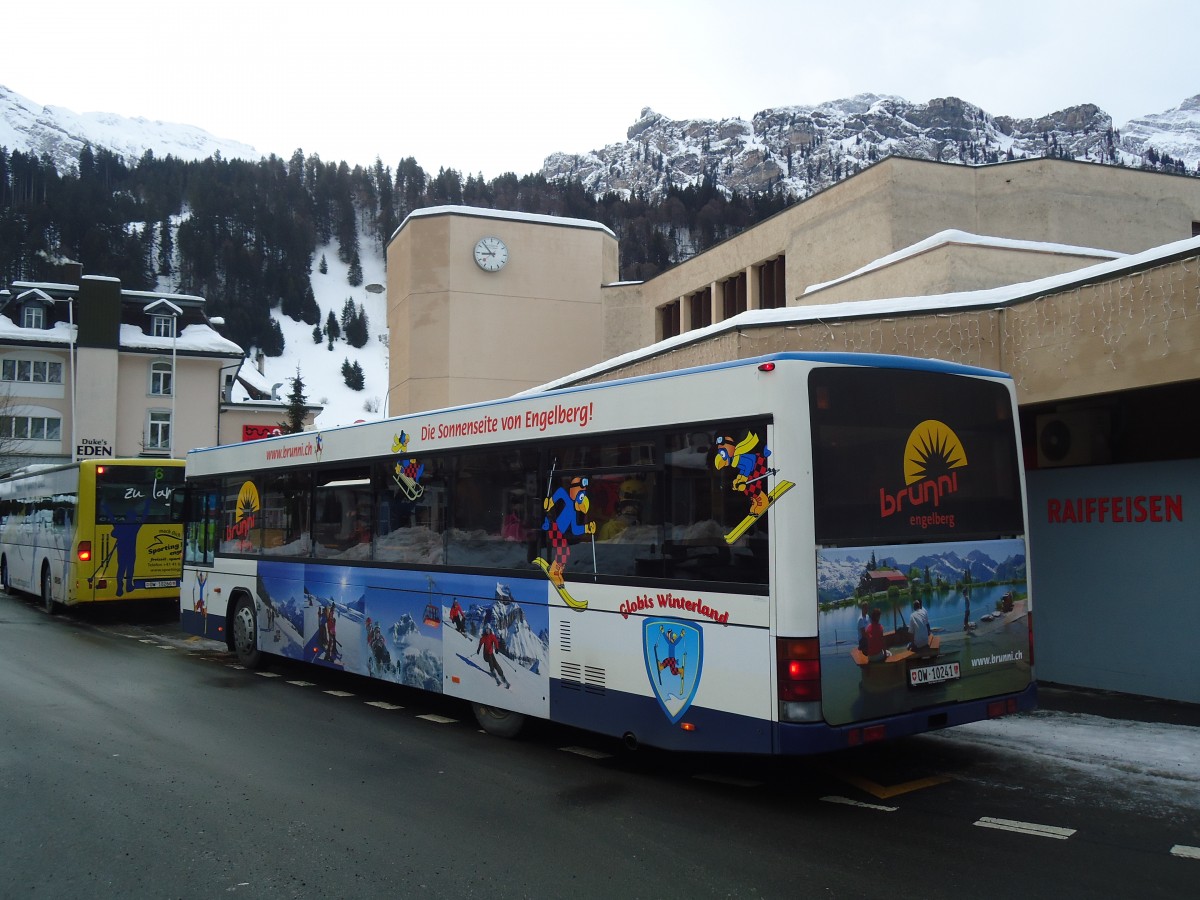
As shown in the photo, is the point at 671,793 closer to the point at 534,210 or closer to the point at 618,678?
the point at 618,678

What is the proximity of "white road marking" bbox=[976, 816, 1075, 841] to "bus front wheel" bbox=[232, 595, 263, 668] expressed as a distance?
9.37 m

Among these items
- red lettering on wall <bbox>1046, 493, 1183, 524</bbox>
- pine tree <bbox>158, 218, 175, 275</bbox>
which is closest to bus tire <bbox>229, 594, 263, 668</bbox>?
red lettering on wall <bbox>1046, 493, 1183, 524</bbox>

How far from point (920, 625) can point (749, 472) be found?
155cm

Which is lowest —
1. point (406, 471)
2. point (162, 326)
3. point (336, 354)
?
point (406, 471)

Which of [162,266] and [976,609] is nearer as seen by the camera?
[976,609]

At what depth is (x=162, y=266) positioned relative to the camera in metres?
153

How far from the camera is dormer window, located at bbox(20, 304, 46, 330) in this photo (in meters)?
57.6

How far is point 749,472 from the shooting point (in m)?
6.11

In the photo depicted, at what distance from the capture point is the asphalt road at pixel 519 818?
4969 mm

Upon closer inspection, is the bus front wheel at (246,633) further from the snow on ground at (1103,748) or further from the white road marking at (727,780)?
the snow on ground at (1103,748)

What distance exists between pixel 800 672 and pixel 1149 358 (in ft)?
18.8

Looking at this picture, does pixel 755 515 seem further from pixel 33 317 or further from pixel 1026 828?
pixel 33 317

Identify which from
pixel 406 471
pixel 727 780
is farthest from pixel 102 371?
pixel 727 780

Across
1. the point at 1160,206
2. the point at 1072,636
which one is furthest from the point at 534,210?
the point at 1072,636
